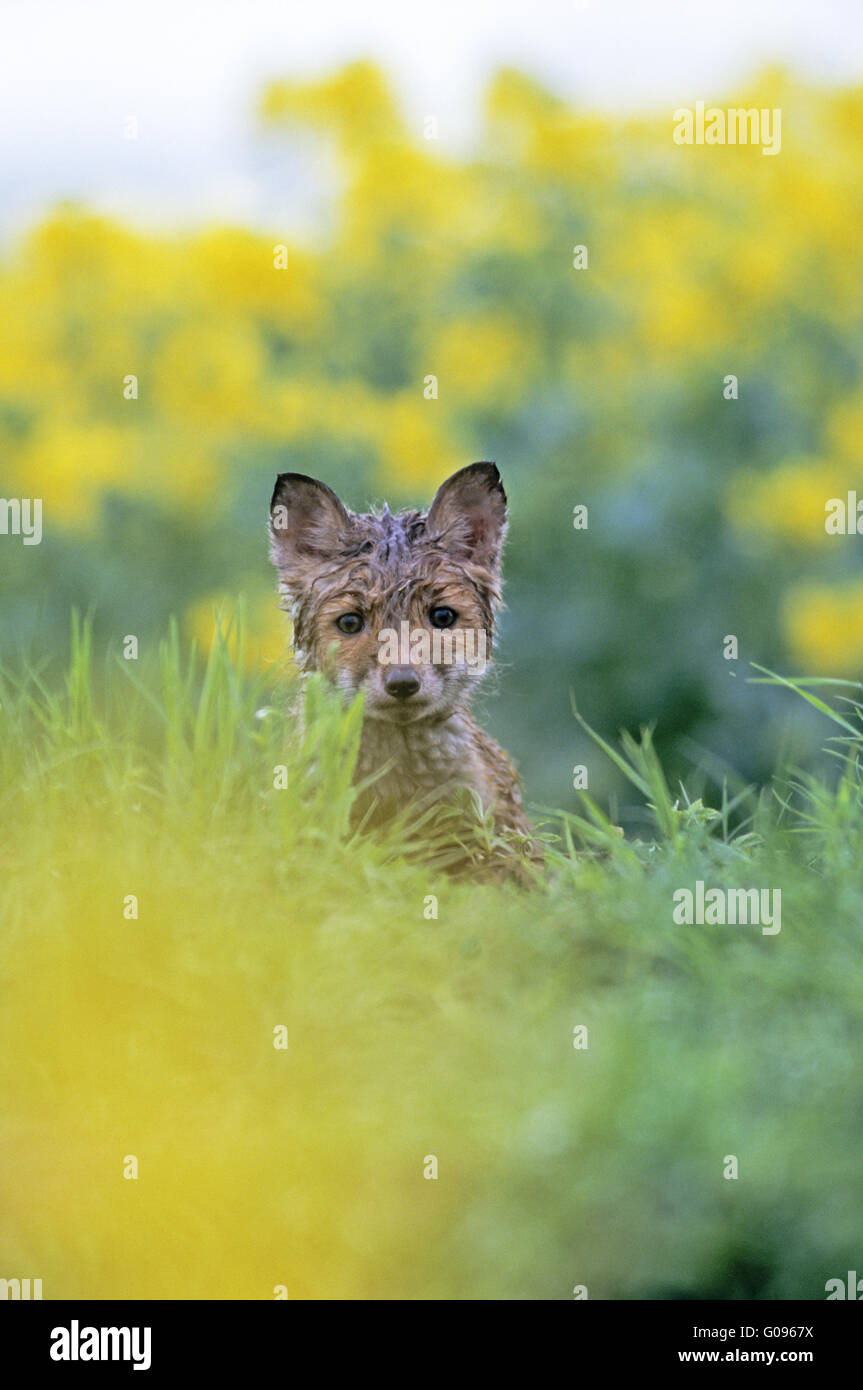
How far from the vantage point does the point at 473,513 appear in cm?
523

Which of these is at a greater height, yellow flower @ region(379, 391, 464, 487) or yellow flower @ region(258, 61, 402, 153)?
yellow flower @ region(258, 61, 402, 153)

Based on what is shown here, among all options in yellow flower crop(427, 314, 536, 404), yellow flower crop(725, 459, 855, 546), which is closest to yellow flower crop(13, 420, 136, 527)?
yellow flower crop(427, 314, 536, 404)

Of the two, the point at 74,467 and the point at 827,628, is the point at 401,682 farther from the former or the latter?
the point at 74,467

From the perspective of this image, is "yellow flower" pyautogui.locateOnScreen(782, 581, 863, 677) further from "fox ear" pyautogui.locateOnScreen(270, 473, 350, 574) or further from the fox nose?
the fox nose

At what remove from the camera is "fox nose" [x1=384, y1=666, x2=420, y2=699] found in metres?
4.81

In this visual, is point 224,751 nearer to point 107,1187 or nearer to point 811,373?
point 107,1187

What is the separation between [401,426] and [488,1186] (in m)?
6.55

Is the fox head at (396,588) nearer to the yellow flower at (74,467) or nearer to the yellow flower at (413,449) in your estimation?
→ the yellow flower at (413,449)

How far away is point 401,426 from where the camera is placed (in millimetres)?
9211

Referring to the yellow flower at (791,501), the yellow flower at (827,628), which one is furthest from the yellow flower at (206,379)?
the yellow flower at (827,628)

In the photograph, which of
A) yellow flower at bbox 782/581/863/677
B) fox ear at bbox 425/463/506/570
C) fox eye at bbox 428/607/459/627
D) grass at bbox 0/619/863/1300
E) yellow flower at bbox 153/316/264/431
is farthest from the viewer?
yellow flower at bbox 153/316/264/431

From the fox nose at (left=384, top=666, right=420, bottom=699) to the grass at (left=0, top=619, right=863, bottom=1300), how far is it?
0.69 feet

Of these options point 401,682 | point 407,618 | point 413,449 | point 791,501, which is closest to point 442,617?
point 407,618

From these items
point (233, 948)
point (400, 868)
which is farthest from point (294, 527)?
point (233, 948)
